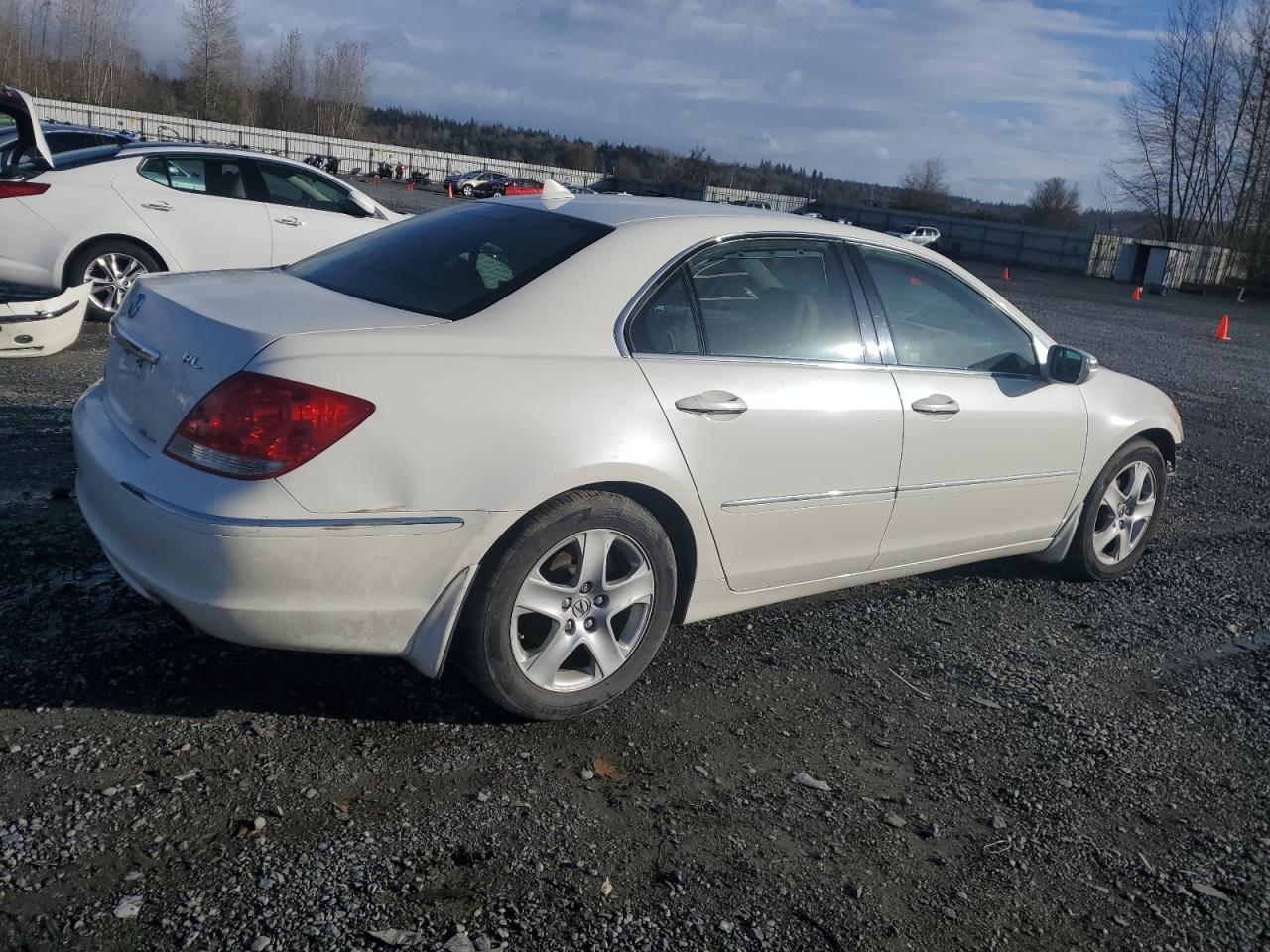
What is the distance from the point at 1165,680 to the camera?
4176 millimetres

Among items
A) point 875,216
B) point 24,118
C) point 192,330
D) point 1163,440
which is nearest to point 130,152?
point 24,118

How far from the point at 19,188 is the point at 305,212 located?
220 centimetres

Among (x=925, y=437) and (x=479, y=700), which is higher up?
(x=925, y=437)

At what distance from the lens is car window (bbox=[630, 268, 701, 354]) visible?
Result: 11.3ft

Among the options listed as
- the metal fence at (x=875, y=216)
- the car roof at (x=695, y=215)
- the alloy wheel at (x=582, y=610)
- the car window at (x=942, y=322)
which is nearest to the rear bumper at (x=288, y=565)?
the alloy wheel at (x=582, y=610)

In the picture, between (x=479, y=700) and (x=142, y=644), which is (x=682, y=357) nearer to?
(x=479, y=700)

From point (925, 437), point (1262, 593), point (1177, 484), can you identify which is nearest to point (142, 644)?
point (925, 437)

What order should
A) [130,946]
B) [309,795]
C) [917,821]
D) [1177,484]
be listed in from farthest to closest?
[1177,484] → [917,821] → [309,795] → [130,946]

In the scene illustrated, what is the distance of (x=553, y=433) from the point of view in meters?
3.09

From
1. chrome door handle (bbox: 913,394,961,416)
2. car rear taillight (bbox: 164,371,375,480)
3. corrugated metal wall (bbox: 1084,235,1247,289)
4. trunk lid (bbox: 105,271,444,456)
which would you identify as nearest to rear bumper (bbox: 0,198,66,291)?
trunk lid (bbox: 105,271,444,456)

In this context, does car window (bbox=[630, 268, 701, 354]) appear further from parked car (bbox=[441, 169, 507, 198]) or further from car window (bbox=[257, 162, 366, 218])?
parked car (bbox=[441, 169, 507, 198])

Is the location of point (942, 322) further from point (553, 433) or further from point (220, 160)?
point (220, 160)

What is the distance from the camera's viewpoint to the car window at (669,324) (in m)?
3.44

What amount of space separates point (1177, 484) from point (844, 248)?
185 inches
